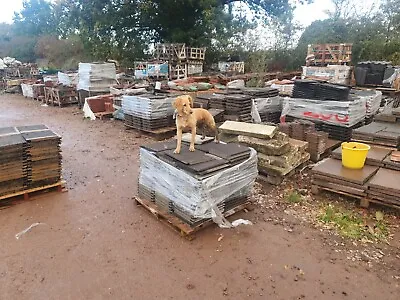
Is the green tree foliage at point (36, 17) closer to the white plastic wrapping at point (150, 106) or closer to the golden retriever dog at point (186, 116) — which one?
the white plastic wrapping at point (150, 106)

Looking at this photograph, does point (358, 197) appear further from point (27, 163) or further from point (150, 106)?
→ point (150, 106)

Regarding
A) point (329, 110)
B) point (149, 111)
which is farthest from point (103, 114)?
point (329, 110)

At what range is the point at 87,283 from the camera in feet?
10.2

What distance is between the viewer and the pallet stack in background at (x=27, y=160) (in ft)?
15.3

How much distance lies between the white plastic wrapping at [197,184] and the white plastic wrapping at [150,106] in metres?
3.93

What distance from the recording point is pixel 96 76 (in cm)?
1238

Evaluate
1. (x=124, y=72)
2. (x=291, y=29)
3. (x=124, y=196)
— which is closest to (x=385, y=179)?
(x=124, y=196)

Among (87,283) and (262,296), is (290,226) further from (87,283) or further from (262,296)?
(87,283)

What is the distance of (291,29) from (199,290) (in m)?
19.7

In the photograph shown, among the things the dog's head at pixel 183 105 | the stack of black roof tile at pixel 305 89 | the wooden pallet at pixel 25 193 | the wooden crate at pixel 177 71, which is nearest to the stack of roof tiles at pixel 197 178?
the dog's head at pixel 183 105

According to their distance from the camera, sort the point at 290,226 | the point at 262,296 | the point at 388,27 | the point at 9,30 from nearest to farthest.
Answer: the point at 262,296 < the point at 290,226 < the point at 388,27 < the point at 9,30

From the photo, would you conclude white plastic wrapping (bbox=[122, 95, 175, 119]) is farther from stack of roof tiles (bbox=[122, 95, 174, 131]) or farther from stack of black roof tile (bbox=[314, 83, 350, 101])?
stack of black roof tile (bbox=[314, 83, 350, 101])

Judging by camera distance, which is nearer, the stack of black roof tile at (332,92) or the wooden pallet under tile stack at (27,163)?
the wooden pallet under tile stack at (27,163)

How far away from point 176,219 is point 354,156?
3.00 metres
